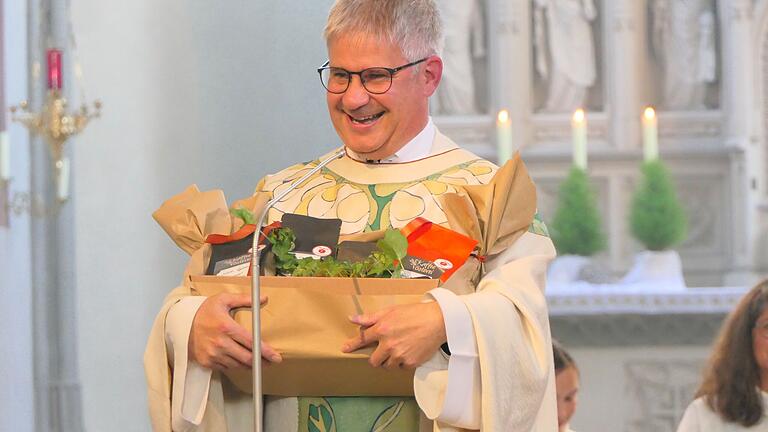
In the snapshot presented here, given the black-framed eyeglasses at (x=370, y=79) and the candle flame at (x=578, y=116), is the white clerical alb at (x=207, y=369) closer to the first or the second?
the black-framed eyeglasses at (x=370, y=79)

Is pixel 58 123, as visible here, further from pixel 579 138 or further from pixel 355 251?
pixel 355 251

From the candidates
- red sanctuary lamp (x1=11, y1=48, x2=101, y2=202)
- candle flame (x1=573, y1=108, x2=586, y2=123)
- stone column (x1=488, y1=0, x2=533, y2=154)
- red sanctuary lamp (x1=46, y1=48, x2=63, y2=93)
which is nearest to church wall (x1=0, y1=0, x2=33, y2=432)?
red sanctuary lamp (x1=11, y1=48, x2=101, y2=202)

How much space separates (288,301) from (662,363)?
13.4 feet

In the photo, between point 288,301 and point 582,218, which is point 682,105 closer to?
point 582,218

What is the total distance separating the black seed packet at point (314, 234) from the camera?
228 centimetres

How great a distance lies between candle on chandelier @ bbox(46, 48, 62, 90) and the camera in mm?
5069

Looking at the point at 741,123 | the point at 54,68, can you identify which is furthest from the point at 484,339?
the point at 741,123

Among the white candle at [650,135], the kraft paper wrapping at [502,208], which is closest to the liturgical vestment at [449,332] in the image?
the kraft paper wrapping at [502,208]

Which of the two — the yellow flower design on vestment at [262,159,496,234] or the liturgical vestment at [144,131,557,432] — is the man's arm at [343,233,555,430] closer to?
the liturgical vestment at [144,131,557,432]

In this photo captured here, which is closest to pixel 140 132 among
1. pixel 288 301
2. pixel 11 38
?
pixel 11 38

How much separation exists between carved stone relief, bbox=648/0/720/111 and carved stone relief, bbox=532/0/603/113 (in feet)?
0.95

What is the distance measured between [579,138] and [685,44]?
32.4 inches

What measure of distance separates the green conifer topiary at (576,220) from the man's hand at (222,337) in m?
3.83

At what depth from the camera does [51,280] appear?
582 centimetres
